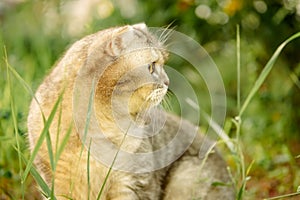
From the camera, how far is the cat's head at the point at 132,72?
9.78 ft

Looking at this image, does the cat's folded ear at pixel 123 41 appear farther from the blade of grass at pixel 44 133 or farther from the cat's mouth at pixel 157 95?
the blade of grass at pixel 44 133

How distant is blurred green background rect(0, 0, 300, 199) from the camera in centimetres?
520

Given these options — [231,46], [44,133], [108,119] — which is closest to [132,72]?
[108,119]

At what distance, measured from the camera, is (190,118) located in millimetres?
5289

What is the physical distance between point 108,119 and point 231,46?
2918 millimetres

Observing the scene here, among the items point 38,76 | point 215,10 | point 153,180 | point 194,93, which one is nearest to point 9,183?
point 153,180

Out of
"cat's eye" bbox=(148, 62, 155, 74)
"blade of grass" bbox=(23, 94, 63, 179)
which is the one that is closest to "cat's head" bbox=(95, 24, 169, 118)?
"cat's eye" bbox=(148, 62, 155, 74)

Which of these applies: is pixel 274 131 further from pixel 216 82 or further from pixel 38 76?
pixel 38 76

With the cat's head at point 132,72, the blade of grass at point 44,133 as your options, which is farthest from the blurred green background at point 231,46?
the blade of grass at point 44,133

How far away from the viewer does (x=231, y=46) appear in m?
5.93

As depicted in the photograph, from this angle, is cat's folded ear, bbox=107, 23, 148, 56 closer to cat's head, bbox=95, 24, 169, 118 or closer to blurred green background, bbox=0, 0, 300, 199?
cat's head, bbox=95, 24, 169, 118

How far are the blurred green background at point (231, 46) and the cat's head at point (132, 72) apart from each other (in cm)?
176

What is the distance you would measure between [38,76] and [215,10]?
4.76 feet

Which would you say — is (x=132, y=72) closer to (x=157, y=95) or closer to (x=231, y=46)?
(x=157, y=95)
